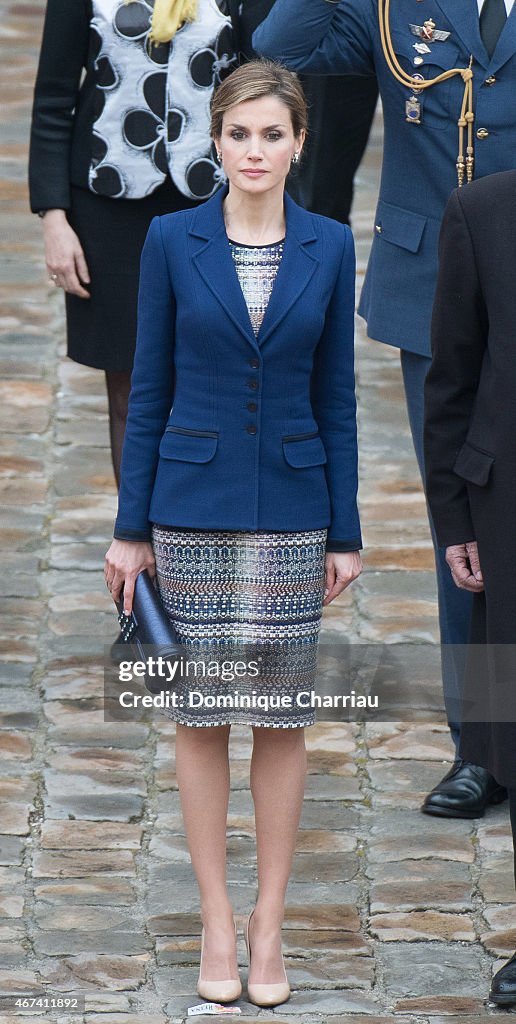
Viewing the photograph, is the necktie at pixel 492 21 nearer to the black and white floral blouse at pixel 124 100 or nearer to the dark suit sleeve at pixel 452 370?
the dark suit sleeve at pixel 452 370

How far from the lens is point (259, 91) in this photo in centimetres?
319

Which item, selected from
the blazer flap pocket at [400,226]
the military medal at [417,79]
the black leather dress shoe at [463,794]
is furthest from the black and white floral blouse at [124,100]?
the black leather dress shoe at [463,794]

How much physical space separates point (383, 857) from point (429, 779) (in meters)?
0.40

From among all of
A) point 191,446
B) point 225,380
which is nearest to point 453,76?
point 225,380

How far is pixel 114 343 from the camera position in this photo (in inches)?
184

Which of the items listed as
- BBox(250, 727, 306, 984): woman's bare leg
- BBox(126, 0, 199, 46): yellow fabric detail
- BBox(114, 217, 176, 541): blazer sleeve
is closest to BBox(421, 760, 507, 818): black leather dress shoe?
BBox(250, 727, 306, 984): woman's bare leg

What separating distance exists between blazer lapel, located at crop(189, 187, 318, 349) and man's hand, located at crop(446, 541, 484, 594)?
0.53 meters

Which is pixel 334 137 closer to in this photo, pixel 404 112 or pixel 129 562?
pixel 404 112

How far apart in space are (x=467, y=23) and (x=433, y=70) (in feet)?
0.38

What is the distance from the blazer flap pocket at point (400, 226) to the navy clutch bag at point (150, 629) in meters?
1.05

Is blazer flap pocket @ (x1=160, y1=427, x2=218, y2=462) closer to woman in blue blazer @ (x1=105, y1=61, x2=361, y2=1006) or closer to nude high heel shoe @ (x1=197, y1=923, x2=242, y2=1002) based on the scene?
woman in blue blazer @ (x1=105, y1=61, x2=361, y2=1006)

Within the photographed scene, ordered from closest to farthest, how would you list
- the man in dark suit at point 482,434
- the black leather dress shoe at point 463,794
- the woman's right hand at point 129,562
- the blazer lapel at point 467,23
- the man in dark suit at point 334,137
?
the man in dark suit at point 482,434 → the woman's right hand at point 129,562 → the blazer lapel at point 467,23 → the black leather dress shoe at point 463,794 → the man in dark suit at point 334,137

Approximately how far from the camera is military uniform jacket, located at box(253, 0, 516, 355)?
374 cm

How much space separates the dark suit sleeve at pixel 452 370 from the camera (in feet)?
10.4
